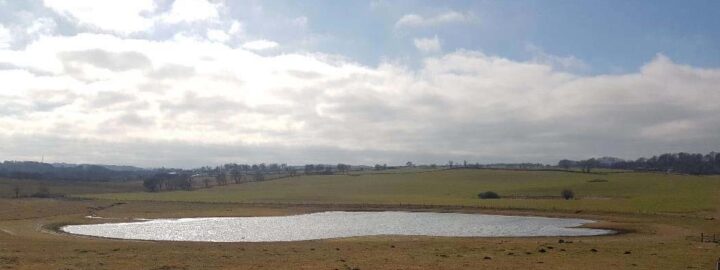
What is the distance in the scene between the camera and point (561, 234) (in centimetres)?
5812

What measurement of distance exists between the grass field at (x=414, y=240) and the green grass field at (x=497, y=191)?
15.0 inches

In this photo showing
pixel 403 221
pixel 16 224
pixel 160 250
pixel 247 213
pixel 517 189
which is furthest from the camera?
pixel 517 189

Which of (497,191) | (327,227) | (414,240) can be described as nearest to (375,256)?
(414,240)

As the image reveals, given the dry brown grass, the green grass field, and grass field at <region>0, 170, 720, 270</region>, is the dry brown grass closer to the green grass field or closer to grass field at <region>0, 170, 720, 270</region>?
grass field at <region>0, 170, 720, 270</region>

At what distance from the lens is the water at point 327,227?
59.0m

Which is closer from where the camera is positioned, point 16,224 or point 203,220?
point 16,224

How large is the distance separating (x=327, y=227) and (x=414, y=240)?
21587 mm

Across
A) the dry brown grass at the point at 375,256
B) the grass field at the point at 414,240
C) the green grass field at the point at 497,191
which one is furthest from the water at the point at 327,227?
the green grass field at the point at 497,191

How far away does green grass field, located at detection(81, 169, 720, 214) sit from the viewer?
91713mm

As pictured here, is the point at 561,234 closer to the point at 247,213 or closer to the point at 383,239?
the point at 383,239

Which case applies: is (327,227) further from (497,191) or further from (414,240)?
Result: (497,191)

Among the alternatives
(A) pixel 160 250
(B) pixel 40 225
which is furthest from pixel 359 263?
(B) pixel 40 225

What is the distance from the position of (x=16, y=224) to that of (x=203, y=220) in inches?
837

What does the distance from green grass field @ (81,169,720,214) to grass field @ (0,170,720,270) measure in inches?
15.0
